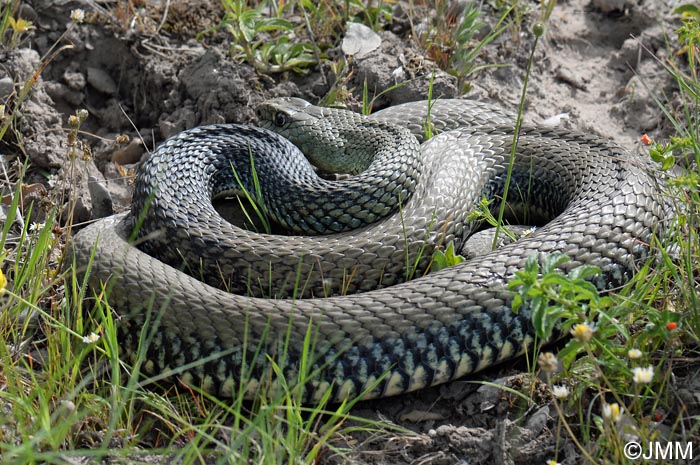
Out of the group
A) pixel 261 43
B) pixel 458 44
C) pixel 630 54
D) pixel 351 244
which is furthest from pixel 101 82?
pixel 630 54

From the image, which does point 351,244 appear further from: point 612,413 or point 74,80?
point 74,80

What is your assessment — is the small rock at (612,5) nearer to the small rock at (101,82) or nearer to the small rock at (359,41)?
the small rock at (359,41)

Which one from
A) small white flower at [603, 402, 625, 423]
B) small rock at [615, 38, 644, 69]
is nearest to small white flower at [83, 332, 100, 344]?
small white flower at [603, 402, 625, 423]

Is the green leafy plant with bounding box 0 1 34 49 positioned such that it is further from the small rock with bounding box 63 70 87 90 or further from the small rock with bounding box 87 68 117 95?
the small rock with bounding box 87 68 117 95

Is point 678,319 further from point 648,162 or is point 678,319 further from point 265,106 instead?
point 265,106

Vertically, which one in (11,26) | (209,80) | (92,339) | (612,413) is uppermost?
(11,26)

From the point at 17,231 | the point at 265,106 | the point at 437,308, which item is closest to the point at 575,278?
the point at 437,308
